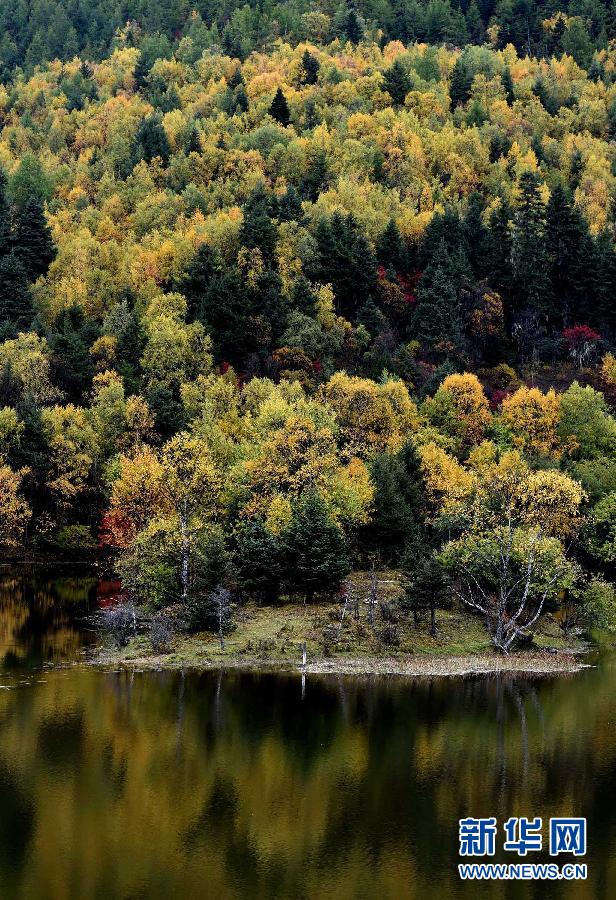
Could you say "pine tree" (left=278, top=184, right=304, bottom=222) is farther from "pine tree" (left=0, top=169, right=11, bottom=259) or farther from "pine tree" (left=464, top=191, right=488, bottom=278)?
"pine tree" (left=0, top=169, right=11, bottom=259)

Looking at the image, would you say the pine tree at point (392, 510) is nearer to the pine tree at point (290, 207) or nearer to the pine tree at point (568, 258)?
the pine tree at point (568, 258)

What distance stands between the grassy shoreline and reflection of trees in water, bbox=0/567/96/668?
13.7 feet

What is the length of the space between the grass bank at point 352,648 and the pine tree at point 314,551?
2517mm

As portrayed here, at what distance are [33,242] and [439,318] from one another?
202ft

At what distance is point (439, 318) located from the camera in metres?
147

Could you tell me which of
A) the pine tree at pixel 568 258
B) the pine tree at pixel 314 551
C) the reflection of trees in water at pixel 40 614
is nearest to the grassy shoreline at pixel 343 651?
the pine tree at pixel 314 551

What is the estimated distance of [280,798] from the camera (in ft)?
163

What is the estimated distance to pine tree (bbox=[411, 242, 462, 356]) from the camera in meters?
146

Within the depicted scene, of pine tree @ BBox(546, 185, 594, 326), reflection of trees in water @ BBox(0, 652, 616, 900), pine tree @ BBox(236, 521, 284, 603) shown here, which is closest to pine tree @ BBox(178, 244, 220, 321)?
pine tree @ BBox(546, 185, 594, 326)

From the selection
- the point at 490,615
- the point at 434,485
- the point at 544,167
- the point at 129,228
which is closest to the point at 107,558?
the point at 434,485

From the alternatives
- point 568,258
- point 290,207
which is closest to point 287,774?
point 568,258

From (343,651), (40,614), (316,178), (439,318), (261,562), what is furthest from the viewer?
(316,178)

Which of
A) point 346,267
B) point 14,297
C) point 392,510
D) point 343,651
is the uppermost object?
point 346,267

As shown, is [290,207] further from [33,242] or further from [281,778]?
[281,778]
